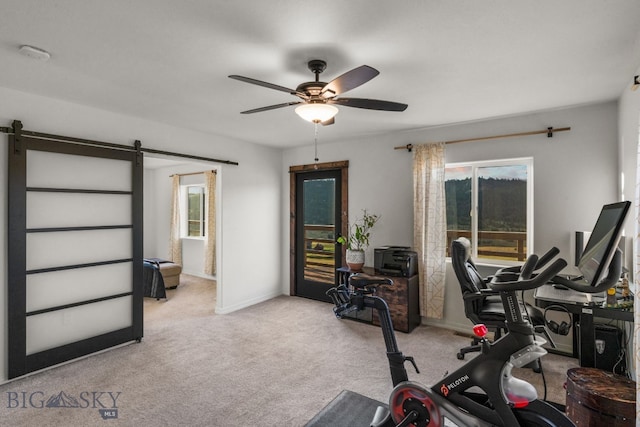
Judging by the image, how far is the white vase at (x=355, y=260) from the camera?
14.7ft

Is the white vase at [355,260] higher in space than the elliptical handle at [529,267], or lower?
lower

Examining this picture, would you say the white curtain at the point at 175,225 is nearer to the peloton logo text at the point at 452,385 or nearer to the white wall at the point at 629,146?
the peloton logo text at the point at 452,385

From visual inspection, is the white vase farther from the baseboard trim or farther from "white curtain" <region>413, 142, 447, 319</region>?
the baseboard trim

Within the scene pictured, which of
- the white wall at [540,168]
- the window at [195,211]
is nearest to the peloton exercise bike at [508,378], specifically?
the white wall at [540,168]

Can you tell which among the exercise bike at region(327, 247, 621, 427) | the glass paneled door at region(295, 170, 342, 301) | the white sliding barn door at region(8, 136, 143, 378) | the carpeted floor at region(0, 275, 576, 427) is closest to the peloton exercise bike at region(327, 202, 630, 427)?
the exercise bike at region(327, 247, 621, 427)

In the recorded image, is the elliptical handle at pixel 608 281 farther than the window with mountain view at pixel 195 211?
No

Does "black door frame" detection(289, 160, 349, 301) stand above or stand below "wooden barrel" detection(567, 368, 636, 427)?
above

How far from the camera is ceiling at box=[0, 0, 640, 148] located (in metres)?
1.70

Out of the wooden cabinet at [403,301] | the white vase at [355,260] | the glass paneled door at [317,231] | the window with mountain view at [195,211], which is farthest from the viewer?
the window with mountain view at [195,211]

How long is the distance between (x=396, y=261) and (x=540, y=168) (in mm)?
1834

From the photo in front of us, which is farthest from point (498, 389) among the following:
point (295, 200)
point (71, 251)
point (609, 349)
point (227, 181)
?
point (295, 200)

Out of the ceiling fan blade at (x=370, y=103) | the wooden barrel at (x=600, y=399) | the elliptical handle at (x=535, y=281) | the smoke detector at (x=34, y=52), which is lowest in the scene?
the wooden barrel at (x=600, y=399)

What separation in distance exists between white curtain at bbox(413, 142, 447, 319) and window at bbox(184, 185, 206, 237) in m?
4.67

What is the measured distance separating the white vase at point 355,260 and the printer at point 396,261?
0.96 feet
